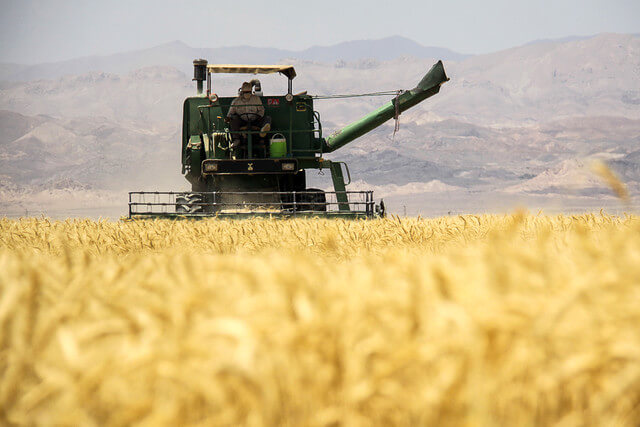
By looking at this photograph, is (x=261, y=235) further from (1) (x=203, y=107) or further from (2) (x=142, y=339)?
(1) (x=203, y=107)

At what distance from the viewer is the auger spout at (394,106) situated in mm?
13688

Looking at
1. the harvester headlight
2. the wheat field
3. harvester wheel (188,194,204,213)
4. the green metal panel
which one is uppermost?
the green metal panel

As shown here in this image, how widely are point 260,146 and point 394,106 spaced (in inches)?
125

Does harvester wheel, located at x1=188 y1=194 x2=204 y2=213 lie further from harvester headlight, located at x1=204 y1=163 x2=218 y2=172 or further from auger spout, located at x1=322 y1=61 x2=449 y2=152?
auger spout, located at x1=322 y1=61 x2=449 y2=152

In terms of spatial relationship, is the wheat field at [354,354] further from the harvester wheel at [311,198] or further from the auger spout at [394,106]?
the auger spout at [394,106]

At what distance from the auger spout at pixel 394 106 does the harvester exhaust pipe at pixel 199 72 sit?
10.3ft

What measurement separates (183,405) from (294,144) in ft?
40.7

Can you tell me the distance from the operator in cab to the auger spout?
70.6 inches

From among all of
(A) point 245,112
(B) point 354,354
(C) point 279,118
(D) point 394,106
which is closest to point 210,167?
(A) point 245,112

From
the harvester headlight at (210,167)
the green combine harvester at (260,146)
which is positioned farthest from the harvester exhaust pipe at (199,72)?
the harvester headlight at (210,167)

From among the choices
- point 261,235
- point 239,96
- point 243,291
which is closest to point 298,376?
point 243,291

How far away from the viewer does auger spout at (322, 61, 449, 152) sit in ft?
44.9

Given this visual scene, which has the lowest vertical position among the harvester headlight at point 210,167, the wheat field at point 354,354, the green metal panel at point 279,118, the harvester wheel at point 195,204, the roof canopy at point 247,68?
the wheat field at point 354,354

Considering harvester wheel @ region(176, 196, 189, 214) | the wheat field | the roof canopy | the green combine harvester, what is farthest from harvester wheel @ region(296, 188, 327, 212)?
the wheat field
